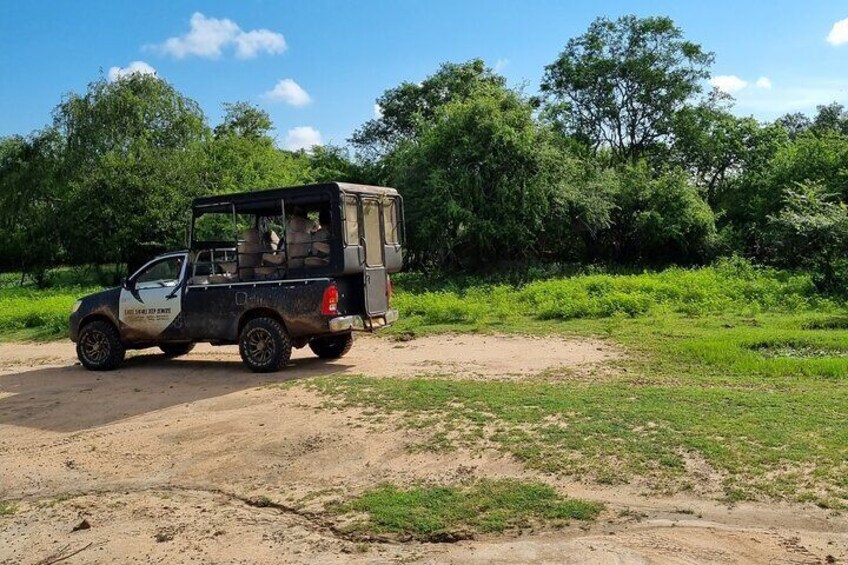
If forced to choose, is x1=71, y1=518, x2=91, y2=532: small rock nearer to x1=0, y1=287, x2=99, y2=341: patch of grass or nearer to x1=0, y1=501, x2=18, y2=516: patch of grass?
x1=0, y1=501, x2=18, y2=516: patch of grass

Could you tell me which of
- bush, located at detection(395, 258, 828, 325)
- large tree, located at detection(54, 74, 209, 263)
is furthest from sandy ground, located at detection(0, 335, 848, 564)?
large tree, located at detection(54, 74, 209, 263)

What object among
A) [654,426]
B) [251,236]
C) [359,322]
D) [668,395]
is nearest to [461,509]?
[654,426]

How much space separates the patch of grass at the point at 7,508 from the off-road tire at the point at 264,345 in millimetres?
4651

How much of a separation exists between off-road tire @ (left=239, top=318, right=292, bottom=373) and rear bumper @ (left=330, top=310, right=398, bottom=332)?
0.88 meters

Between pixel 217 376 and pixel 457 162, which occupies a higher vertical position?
pixel 457 162

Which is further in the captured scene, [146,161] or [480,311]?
[146,161]

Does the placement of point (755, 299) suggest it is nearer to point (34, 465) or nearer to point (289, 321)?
point (289, 321)

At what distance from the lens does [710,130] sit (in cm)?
3069

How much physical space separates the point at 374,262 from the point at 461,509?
6281 mm

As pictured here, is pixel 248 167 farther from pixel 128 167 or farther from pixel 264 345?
pixel 264 345

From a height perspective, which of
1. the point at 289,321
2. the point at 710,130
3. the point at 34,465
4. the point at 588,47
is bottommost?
the point at 34,465

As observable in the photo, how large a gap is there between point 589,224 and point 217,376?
15.8 meters

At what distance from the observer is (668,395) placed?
25.7 ft

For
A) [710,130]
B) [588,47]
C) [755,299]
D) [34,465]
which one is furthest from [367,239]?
[588,47]
